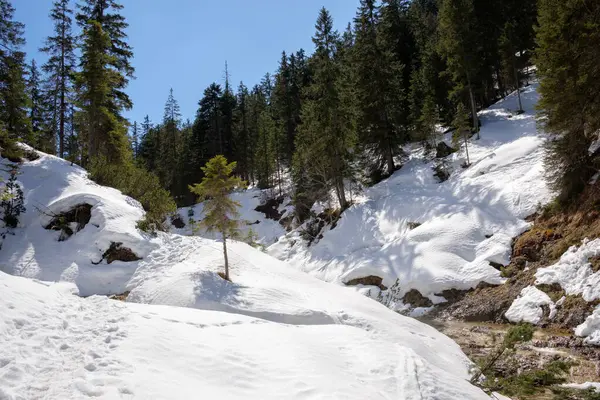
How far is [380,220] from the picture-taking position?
25984mm

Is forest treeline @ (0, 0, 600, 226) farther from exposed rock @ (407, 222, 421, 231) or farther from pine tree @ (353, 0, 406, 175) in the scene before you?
exposed rock @ (407, 222, 421, 231)

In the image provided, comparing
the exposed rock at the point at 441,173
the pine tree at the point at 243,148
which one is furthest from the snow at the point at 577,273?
the pine tree at the point at 243,148

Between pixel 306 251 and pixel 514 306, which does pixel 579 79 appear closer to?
pixel 514 306

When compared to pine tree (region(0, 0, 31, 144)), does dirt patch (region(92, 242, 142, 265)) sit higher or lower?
lower

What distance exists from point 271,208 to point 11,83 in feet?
88.3

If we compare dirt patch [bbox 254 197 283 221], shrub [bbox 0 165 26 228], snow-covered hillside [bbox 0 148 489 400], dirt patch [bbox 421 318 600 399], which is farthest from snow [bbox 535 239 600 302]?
dirt patch [bbox 254 197 283 221]

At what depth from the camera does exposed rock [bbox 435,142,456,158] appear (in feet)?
102

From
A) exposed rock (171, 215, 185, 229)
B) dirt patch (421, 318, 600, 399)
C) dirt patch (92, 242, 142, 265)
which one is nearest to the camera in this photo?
dirt patch (421, 318, 600, 399)

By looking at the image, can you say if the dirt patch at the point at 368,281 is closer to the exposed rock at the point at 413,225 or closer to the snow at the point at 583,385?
the exposed rock at the point at 413,225

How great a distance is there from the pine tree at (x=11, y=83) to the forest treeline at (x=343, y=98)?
0.42 feet

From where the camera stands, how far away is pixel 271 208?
42.1m

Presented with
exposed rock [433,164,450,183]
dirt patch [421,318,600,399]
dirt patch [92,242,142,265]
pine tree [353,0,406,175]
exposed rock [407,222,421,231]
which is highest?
pine tree [353,0,406,175]

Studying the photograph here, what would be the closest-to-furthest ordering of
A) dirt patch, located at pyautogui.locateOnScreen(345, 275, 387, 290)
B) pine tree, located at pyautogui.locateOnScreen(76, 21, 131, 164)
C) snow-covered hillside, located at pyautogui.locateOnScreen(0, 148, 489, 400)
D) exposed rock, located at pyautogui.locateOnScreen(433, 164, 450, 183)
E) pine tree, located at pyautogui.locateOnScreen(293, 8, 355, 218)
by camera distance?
snow-covered hillside, located at pyautogui.locateOnScreen(0, 148, 489, 400), dirt patch, located at pyautogui.locateOnScreen(345, 275, 387, 290), pine tree, located at pyautogui.locateOnScreen(76, 21, 131, 164), exposed rock, located at pyautogui.locateOnScreen(433, 164, 450, 183), pine tree, located at pyautogui.locateOnScreen(293, 8, 355, 218)

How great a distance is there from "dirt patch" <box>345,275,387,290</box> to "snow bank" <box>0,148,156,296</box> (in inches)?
432
